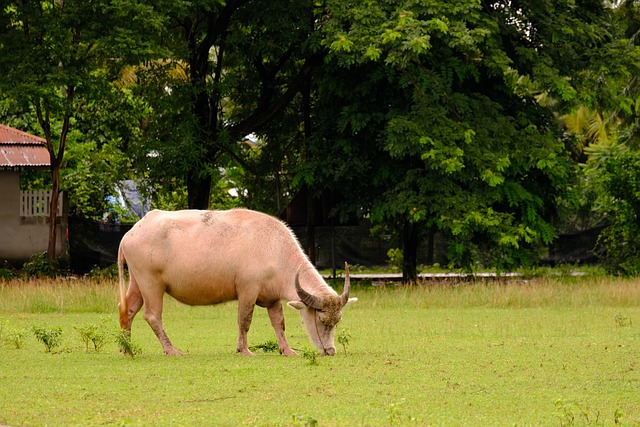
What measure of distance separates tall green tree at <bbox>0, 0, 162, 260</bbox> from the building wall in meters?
5.16

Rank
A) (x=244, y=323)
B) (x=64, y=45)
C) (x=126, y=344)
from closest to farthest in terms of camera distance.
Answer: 1. (x=126, y=344)
2. (x=244, y=323)
3. (x=64, y=45)

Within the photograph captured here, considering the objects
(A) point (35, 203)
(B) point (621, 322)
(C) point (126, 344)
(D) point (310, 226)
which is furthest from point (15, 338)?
(A) point (35, 203)

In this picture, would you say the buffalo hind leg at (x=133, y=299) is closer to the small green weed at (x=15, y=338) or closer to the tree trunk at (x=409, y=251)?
the small green weed at (x=15, y=338)

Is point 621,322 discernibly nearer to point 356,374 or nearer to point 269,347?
point 269,347

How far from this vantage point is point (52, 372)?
12664 mm

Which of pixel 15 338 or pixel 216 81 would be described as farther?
pixel 216 81

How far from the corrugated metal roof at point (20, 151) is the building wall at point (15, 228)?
614 mm

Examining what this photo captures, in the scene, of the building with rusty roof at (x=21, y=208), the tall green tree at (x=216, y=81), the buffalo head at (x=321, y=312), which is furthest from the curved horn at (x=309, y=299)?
the building with rusty roof at (x=21, y=208)

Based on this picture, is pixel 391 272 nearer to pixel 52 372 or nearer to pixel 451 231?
pixel 451 231

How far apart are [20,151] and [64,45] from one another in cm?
677

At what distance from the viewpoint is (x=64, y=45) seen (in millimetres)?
26078

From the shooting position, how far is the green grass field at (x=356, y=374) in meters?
9.73

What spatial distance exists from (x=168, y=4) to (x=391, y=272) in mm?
14670

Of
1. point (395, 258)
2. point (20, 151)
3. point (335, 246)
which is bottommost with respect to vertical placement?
point (395, 258)
